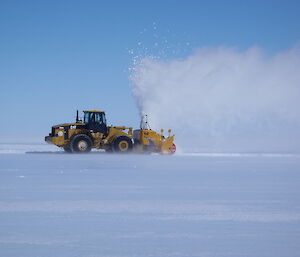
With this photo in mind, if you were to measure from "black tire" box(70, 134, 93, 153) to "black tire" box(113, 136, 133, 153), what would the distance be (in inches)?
53.3

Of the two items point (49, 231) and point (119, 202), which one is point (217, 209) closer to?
point (119, 202)

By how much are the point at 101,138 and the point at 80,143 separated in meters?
1.21

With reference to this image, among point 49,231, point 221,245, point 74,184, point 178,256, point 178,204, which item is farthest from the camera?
point 74,184

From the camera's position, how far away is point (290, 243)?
19.5 ft

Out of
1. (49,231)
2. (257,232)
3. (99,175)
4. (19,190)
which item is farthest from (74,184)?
(257,232)

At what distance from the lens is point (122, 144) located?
86.5 feet

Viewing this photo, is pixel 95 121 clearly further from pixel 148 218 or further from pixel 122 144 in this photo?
pixel 148 218

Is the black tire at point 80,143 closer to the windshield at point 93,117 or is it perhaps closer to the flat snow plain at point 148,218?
the windshield at point 93,117

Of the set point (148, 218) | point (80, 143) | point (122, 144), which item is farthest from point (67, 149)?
point (148, 218)

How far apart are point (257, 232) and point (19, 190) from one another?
235 inches

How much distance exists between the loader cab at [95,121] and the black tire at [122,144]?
1037mm

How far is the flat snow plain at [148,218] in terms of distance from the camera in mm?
5734

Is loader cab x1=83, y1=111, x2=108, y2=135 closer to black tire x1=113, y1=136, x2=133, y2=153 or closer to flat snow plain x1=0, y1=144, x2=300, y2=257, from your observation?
black tire x1=113, y1=136, x2=133, y2=153

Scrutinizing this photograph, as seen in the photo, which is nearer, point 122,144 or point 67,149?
point 122,144
